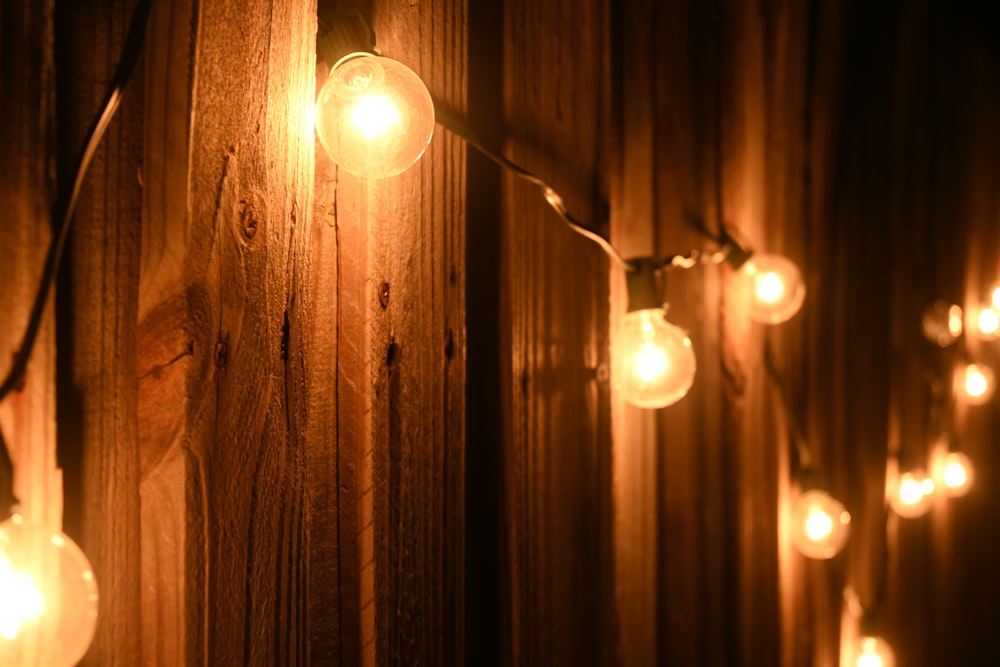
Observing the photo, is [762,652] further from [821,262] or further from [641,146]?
[641,146]

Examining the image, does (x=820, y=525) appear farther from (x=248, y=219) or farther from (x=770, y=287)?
(x=248, y=219)

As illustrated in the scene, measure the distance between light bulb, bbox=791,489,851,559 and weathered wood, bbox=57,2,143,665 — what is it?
190 cm

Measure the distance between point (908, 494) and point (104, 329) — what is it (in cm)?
318

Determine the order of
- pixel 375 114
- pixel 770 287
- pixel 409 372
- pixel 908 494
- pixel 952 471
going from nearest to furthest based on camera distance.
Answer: pixel 375 114, pixel 409 372, pixel 770 287, pixel 908 494, pixel 952 471

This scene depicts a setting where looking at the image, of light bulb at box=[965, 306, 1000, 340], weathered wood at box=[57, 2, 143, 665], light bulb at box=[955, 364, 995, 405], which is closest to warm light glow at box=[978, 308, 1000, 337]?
light bulb at box=[965, 306, 1000, 340]

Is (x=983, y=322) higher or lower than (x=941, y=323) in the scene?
higher

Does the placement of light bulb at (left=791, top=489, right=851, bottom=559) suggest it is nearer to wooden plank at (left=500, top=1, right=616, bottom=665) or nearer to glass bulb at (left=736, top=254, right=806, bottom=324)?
glass bulb at (left=736, top=254, right=806, bottom=324)

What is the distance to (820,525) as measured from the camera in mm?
2107

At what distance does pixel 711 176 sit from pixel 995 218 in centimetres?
305

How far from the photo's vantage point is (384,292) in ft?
3.69

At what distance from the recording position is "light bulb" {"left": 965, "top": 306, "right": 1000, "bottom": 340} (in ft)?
11.9

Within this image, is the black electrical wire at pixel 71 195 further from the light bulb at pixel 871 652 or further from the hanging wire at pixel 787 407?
the light bulb at pixel 871 652

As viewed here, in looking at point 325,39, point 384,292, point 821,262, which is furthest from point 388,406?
point 821,262

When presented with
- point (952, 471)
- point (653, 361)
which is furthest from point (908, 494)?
point (653, 361)
